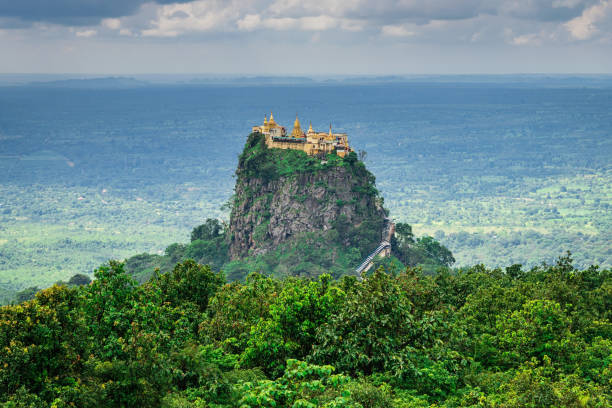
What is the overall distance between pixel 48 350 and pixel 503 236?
187589mm

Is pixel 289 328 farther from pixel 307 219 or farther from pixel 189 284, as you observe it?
pixel 307 219

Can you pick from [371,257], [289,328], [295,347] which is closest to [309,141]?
[371,257]

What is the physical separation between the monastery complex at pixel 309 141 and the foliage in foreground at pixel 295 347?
183 ft

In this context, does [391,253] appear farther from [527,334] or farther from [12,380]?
[12,380]

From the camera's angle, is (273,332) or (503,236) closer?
(273,332)

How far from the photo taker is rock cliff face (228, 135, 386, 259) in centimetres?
8988

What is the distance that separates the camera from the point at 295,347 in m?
26.5

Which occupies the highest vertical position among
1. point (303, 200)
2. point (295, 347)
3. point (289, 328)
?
point (289, 328)

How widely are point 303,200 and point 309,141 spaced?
25.8 feet

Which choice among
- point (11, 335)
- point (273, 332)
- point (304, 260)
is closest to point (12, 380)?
point (11, 335)

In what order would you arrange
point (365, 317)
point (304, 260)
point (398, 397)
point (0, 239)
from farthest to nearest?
point (0, 239), point (304, 260), point (365, 317), point (398, 397)

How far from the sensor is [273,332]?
26859 millimetres

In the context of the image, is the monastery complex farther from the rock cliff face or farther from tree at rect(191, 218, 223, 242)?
tree at rect(191, 218, 223, 242)

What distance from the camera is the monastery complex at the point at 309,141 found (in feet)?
299
